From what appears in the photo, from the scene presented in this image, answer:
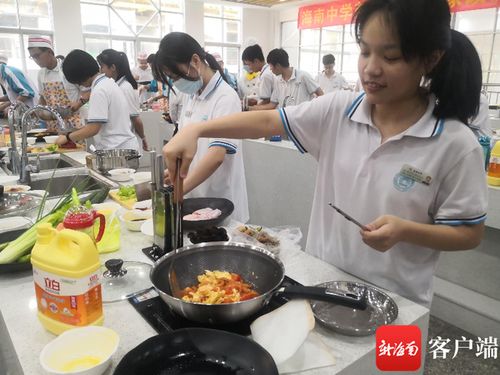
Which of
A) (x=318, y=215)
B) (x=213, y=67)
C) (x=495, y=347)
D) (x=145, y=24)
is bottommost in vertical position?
(x=495, y=347)

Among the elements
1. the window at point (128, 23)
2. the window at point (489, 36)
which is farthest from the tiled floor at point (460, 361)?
the window at point (128, 23)

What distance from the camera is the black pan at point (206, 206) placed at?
1620mm

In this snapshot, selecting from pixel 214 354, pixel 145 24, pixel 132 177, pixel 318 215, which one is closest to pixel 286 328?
pixel 214 354

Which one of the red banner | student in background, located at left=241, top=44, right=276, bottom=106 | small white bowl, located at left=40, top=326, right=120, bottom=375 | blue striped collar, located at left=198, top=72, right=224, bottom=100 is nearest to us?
small white bowl, located at left=40, top=326, right=120, bottom=375

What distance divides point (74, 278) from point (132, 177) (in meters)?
1.70

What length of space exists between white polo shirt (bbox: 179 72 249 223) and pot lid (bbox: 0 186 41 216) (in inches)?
33.1

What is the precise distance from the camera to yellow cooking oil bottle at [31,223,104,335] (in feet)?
3.03

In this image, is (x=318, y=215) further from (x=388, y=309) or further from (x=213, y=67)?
(x=213, y=67)

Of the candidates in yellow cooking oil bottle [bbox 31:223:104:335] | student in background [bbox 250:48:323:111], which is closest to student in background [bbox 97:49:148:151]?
student in background [bbox 250:48:323:111]

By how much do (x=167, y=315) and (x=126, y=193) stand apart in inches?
46.9

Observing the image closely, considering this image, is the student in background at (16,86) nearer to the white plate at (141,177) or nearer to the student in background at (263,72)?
the student in background at (263,72)

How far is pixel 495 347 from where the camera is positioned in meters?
2.45

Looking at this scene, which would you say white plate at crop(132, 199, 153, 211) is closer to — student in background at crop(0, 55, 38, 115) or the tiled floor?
the tiled floor

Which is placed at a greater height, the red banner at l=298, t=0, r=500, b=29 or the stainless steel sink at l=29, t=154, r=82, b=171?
the red banner at l=298, t=0, r=500, b=29
